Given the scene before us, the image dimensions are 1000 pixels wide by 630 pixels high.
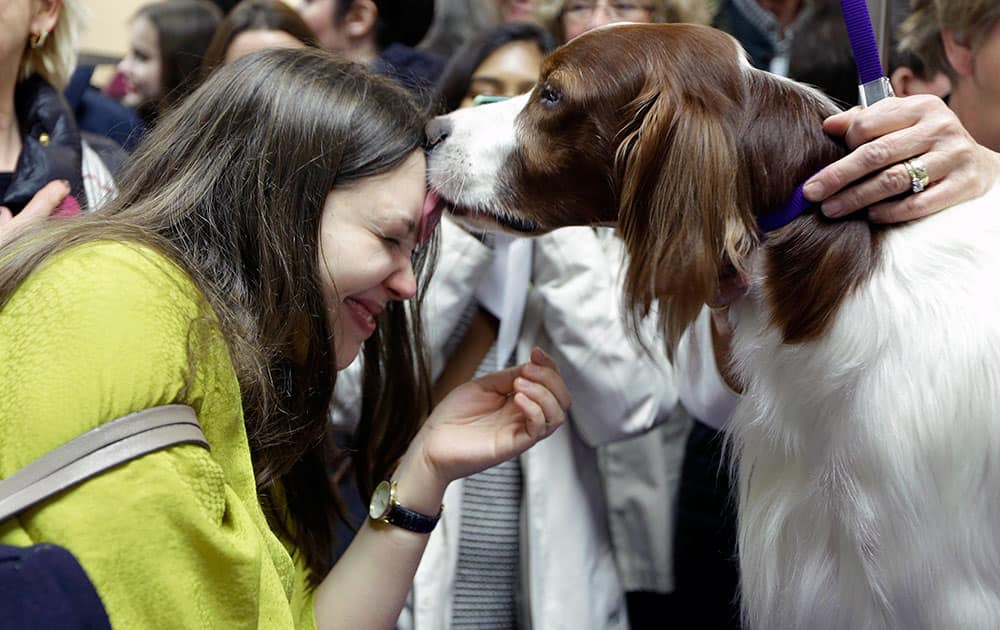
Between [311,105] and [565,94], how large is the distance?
1.12 feet

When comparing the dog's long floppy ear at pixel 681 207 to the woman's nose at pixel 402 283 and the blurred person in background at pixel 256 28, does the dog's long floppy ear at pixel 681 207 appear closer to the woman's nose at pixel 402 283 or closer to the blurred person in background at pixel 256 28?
the woman's nose at pixel 402 283

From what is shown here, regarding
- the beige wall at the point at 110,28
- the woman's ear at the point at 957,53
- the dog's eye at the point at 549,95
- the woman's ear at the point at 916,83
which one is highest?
the woman's ear at the point at 957,53

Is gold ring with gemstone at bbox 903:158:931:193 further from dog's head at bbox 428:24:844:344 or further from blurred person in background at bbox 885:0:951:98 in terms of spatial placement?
blurred person in background at bbox 885:0:951:98

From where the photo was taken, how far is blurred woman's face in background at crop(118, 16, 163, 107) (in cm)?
366

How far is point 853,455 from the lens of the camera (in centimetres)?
132

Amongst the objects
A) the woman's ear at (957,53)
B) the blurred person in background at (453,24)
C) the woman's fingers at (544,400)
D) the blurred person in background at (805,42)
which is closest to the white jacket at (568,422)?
the woman's fingers at (544,400)

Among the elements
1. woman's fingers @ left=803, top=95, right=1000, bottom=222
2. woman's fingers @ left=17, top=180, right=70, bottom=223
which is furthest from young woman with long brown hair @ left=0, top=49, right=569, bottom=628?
woman's fingers @ left=803, top=95, right=1000, bottom=222

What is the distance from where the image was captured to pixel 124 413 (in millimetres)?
1071

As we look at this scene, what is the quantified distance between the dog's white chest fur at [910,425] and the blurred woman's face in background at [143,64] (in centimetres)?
271

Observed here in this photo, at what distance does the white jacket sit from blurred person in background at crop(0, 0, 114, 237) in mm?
560

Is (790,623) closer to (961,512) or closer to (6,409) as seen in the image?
(961,512)

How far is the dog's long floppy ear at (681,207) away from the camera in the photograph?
1.32m

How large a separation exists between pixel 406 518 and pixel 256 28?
151cm

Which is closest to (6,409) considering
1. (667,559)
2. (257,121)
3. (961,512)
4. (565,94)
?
(257,121)
